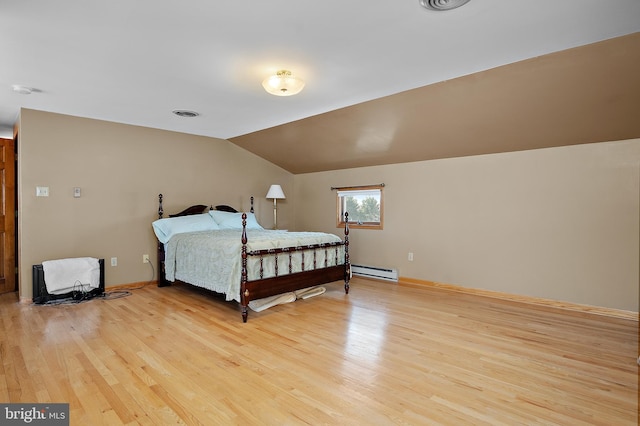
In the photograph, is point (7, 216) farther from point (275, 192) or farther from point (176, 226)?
point (275, 192)

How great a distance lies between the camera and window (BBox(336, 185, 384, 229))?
5496mm

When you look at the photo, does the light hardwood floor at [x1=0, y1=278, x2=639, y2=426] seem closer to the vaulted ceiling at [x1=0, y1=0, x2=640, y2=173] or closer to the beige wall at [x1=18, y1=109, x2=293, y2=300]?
the beige wall at [x1=18, y1=109, x2=293, y2=300]

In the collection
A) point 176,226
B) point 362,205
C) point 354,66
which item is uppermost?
point 354,66

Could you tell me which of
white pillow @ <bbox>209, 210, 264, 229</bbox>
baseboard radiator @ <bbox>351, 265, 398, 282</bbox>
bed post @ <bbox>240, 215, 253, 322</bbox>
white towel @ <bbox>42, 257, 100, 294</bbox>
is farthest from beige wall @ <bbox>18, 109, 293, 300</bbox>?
baseboard radiator @ <bbox>351, 265, 398, 282</bbox>

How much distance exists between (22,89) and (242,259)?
2658 millimetres

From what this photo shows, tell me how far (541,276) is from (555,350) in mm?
1481

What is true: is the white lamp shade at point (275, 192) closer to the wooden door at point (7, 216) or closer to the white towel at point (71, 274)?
the white towel at point (71, 274)

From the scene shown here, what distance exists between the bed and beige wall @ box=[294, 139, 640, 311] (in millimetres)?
1271

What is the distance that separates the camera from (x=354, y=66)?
278 cm

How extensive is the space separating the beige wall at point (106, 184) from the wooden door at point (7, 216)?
1.96 ft

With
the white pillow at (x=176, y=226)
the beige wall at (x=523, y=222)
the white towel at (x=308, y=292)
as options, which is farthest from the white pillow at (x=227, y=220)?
the beige wall at (x=523, y=222)

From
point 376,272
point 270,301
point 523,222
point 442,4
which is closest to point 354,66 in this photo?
point 442,4

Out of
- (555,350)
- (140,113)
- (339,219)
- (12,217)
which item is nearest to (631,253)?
(555,350)

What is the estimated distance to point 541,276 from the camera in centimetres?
393
